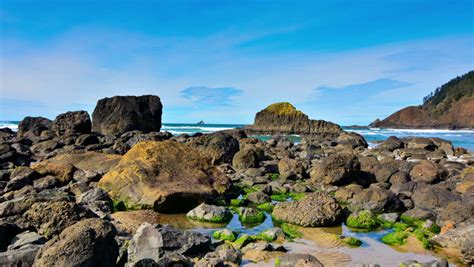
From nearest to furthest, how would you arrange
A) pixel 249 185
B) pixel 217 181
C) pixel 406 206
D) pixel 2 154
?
pixel 406 206 → pixel 217 181 → pixel 249 185 → pixel 2 154

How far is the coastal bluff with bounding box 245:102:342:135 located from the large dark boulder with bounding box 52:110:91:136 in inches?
1834

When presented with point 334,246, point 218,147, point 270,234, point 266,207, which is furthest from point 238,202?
point 218,147

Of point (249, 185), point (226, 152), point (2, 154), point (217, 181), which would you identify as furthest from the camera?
point (226, 152)

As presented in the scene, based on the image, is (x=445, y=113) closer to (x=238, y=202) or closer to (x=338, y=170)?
(x=338, y=170)

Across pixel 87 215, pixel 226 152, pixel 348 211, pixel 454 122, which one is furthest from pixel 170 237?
pixel 454 122

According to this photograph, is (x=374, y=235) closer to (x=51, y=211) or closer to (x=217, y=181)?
(x=217, y=181)

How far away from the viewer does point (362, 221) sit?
386 inches

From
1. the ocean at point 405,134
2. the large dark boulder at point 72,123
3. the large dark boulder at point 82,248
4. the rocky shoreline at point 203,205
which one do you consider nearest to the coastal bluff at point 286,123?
the ocean at point 405,134

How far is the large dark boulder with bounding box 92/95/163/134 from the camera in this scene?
144 ft

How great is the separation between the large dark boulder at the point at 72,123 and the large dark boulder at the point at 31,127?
3496 millimetres

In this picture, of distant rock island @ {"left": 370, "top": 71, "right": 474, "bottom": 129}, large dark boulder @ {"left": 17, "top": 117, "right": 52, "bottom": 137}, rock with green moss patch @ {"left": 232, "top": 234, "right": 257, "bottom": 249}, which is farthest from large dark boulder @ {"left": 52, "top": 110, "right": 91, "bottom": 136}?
distant rock island @ {"left": 370, "top": 71, "right": 474, "bottom": 129}

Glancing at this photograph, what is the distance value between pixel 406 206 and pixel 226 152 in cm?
1197

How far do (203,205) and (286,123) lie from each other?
75479mm

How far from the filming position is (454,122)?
120 m
